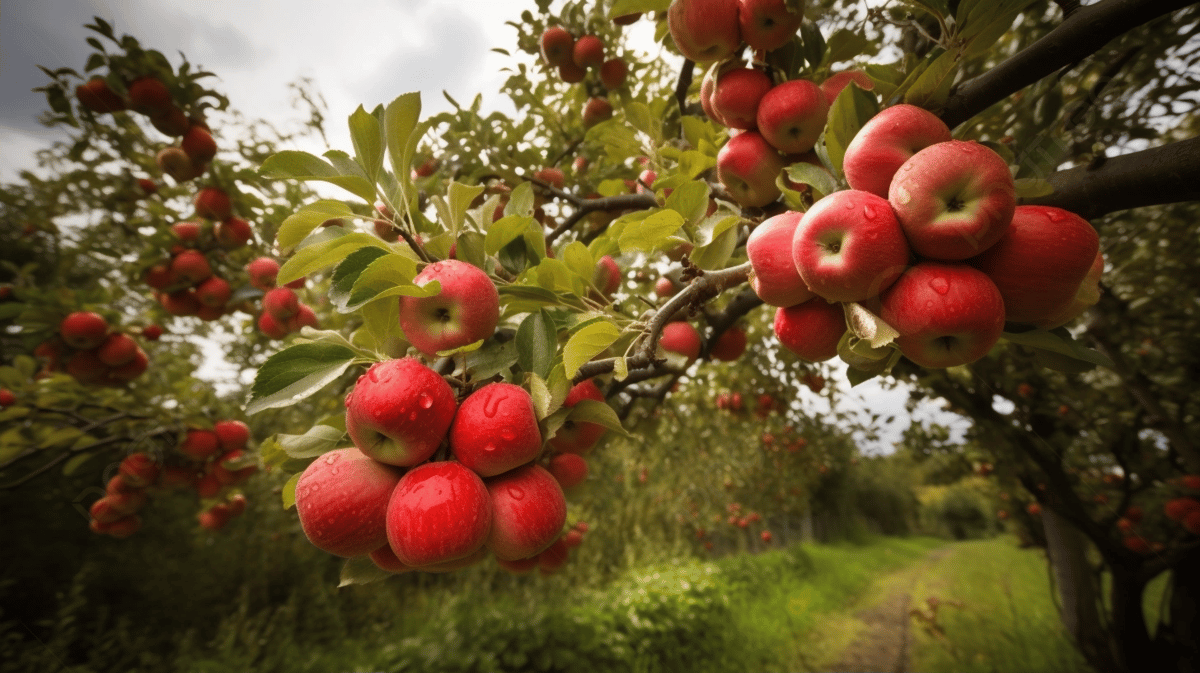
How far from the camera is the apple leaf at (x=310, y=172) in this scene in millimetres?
840

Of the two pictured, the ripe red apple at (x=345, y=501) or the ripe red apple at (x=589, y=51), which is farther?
the ripe red apple at (x=589, y=51)

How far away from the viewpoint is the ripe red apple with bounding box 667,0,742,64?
1.04m

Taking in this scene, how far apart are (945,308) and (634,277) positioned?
6.41 ft

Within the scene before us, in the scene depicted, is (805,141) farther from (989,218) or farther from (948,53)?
(989,218)

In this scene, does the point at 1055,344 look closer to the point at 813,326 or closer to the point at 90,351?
the point at 813,326

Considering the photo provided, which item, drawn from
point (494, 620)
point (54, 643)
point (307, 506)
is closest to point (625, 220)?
point (307, 506)

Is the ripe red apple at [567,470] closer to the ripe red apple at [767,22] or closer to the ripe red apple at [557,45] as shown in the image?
the ripe red apple at [767,22]

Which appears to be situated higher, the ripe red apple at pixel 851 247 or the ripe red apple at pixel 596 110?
the ripe red apple at pixel 596 110

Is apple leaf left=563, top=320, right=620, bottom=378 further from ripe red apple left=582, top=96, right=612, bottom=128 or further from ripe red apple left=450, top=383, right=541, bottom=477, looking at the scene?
ripe red apple left=582, top=96, right=612, bottom=128

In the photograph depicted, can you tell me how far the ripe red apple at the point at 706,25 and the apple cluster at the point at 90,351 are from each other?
310cm

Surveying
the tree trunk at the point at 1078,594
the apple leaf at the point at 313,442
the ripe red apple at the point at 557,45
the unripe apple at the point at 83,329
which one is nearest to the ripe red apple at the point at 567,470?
the apple leaf at the point at 313,442

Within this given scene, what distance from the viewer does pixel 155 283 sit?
2.44 meters

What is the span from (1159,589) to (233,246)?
12665 mm

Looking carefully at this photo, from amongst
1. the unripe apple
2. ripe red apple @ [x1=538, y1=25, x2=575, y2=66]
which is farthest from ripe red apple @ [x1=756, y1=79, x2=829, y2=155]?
the unripe apple
